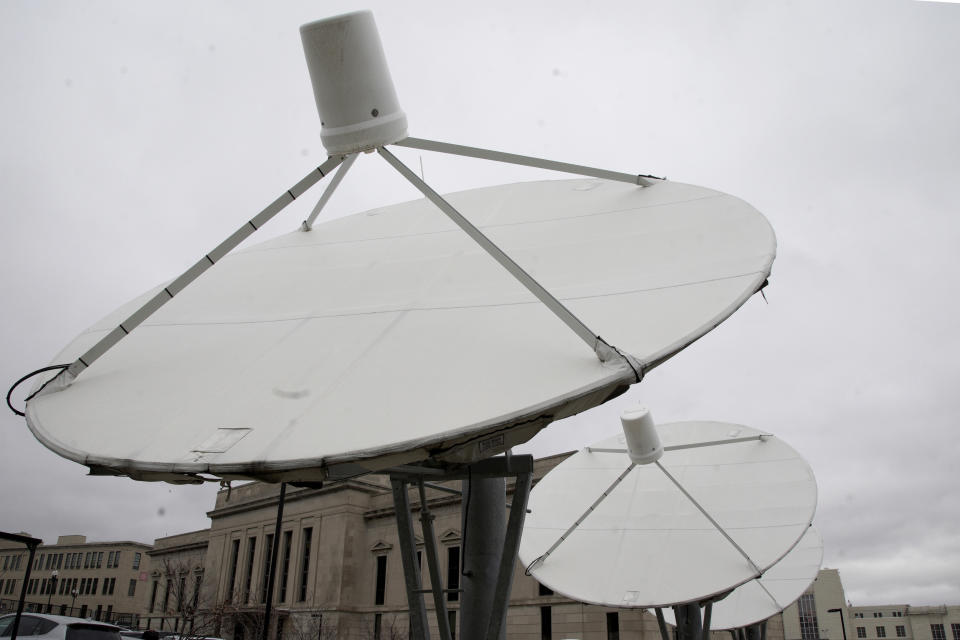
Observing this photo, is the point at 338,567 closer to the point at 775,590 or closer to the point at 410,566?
the point at 775,590

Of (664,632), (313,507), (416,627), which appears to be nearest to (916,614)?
(313,507)

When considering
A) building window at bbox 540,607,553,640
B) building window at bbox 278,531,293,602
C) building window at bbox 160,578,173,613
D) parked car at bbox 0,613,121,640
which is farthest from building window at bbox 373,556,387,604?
parked car at bbox 0,613,121,640

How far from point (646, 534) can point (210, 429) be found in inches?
421

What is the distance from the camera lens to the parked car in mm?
12969

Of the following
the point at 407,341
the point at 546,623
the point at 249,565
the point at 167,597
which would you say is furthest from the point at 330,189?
the point at 167,597

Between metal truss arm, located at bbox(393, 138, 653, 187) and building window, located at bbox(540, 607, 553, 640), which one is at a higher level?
metal truss arm, located at bbox(393, 138, 653, 187)

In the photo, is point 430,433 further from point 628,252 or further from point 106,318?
point 106,318

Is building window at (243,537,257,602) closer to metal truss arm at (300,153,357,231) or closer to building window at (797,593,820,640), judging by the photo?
metal truss arm at (300,153,357,231)

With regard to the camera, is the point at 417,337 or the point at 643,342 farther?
the point at 417,337

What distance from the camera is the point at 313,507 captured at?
2400 inches

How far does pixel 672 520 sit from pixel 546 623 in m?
32.4

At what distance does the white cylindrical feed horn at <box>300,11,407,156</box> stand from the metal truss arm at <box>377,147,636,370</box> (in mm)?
230

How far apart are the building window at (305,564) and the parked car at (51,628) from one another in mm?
47538

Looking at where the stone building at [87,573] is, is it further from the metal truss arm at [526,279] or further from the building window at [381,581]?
the metal truss arm at [526,279]
